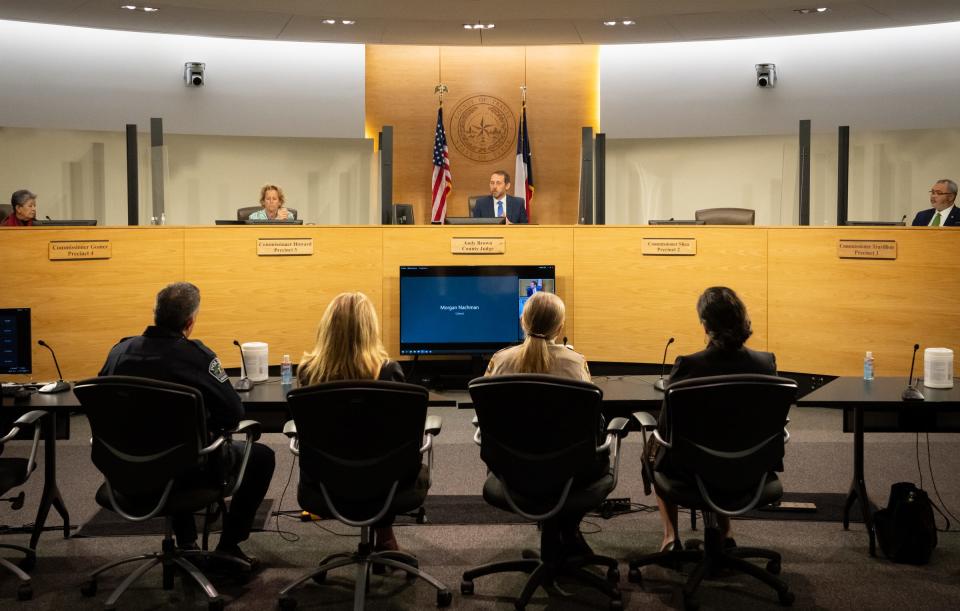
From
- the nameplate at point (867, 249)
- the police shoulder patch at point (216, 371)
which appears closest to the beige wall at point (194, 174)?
the nameplate at point (867, 249)

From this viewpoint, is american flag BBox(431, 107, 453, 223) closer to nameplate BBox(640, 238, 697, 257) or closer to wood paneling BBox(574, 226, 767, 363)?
wood paneling BBox(574, 226, 767, 363)

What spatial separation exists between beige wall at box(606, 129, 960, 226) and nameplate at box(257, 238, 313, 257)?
420 centimetres

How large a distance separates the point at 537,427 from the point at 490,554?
3.31 ft

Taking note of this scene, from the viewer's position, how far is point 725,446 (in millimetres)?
3389

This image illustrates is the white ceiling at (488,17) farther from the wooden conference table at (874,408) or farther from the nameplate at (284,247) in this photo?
the wooden conference table at (874,408)

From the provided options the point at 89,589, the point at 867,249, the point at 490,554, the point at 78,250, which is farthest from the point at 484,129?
the point at 89,589

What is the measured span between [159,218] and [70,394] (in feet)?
10.1

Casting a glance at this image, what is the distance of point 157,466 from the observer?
3.39 m

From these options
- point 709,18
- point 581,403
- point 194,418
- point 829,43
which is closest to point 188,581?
point 194,418

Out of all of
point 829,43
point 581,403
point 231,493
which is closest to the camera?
point 581,403

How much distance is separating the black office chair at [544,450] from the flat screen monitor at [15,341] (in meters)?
2.25

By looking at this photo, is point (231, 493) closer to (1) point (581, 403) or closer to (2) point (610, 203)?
(1) point (581, 403)

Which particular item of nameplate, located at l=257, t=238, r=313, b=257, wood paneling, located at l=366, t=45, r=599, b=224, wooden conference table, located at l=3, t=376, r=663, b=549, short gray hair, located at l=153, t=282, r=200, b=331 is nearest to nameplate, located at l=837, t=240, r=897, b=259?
wooden conference table, located at l=3, t=376, r=663, b=549

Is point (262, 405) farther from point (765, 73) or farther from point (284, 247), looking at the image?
point (765, 73)
